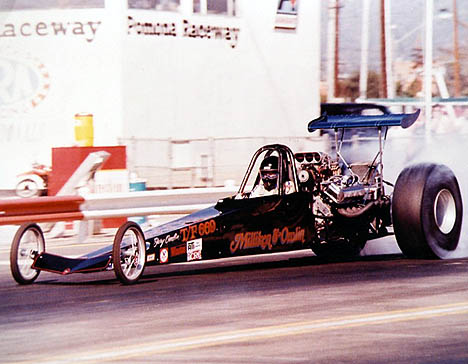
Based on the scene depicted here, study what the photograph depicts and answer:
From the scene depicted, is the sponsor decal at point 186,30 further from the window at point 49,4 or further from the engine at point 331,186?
the engine at point 331,186

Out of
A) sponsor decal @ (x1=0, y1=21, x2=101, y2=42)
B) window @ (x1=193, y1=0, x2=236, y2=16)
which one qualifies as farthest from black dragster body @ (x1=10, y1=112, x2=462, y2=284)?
window @ (x1=193, y1=0, x2=236, y2=16)

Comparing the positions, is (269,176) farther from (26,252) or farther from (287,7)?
(287,7)

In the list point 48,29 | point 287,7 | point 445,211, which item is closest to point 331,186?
point 445,211

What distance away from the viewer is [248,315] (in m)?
9.06

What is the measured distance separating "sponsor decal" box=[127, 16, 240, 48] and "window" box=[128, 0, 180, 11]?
0.31 meters

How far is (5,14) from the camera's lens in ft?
84.4

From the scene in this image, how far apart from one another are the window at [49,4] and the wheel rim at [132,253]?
50.5 ft

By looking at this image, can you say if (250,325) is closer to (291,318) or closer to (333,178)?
(291,318)

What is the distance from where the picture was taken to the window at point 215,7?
1074 inches

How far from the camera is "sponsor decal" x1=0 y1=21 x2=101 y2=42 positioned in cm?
2542

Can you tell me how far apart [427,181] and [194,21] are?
51.2 feet

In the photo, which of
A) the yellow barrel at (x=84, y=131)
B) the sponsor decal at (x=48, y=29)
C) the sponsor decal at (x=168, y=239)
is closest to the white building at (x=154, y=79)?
the sponsor decal at (x=48, y=29)

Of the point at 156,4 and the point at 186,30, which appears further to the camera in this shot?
the point at 186,30

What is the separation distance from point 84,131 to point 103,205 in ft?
24.6
